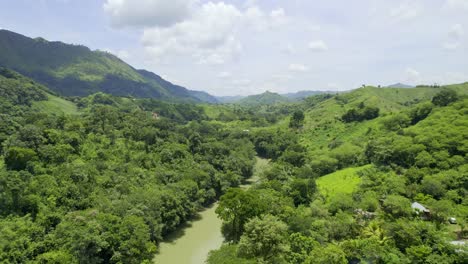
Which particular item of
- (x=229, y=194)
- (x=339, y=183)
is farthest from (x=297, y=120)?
(x=229, y=194)

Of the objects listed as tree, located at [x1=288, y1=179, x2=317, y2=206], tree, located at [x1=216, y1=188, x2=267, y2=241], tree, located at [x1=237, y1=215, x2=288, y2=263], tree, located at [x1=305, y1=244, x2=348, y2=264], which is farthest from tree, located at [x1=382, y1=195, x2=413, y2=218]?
tree, located at [x1=237, y1=215, x2=288, y2=263]

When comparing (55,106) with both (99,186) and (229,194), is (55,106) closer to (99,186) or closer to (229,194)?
(99,186)

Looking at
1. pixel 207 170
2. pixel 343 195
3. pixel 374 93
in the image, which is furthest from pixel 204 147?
pixel 374 93

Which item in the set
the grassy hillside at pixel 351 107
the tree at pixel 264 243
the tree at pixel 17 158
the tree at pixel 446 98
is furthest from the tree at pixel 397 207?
the tree at pixel 17 158

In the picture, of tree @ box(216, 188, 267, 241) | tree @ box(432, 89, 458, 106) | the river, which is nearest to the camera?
tree @ box(216, 188, 267, 241)

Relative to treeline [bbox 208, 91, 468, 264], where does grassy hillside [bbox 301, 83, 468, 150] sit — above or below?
above

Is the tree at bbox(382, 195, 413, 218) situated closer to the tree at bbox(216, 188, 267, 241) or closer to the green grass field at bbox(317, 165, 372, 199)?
the green grass field at bbox(317, 165, 372, 199)

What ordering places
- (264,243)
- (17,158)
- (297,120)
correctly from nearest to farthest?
(264,243)
(17,158)
(297,120)
